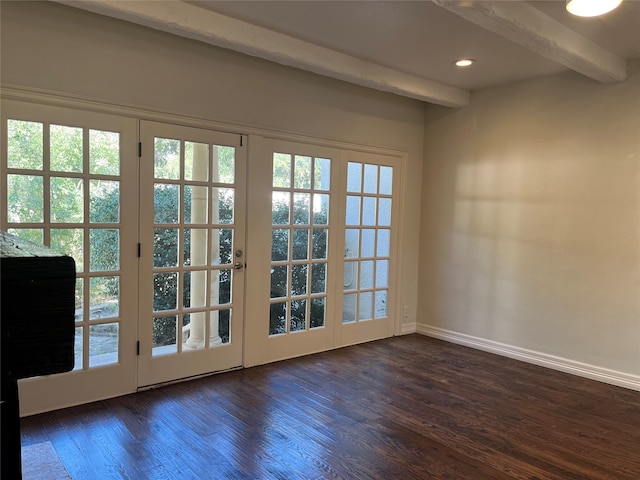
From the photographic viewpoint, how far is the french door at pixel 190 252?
10.7 ft

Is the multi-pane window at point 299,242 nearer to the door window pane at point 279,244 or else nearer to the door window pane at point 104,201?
the door window pane at point 279,244

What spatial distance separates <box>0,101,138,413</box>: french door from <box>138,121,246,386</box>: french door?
105mm

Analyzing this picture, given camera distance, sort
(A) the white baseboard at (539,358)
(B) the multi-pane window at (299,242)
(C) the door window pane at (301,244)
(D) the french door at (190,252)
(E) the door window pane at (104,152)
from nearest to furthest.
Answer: (E) the door window pane at (104,152) < (D) the french door at (190,252) < (A) the white baseboard at (539,358) < (B) the multi-pane window at (299,242) < (C) the door window pane at (301,244)

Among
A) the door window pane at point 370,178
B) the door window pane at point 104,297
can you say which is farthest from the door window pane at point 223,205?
the door window pane at point 370,178

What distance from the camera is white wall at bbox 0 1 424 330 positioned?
8.98ft

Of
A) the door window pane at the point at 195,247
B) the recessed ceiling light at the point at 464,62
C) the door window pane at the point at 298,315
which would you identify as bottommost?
the door window pane at the point at 298,315

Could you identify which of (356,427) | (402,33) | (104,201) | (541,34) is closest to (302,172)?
(402,33)

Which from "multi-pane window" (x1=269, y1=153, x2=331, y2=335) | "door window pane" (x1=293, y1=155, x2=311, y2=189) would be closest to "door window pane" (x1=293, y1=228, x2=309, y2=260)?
"multi-pane window" (x1=269, y1=153, x2=331, y2=335)

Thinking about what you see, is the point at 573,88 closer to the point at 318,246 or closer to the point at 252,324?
the point at 318,246

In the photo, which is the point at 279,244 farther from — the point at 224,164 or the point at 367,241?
the point at 367,241

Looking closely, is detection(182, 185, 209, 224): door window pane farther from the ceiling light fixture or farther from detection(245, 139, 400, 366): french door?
the ceiling light fixture

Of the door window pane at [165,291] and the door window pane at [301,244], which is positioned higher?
the door window pane at [301,244]

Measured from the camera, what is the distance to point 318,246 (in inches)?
168

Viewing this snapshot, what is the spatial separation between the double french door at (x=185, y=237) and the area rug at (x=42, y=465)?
5.97ft
